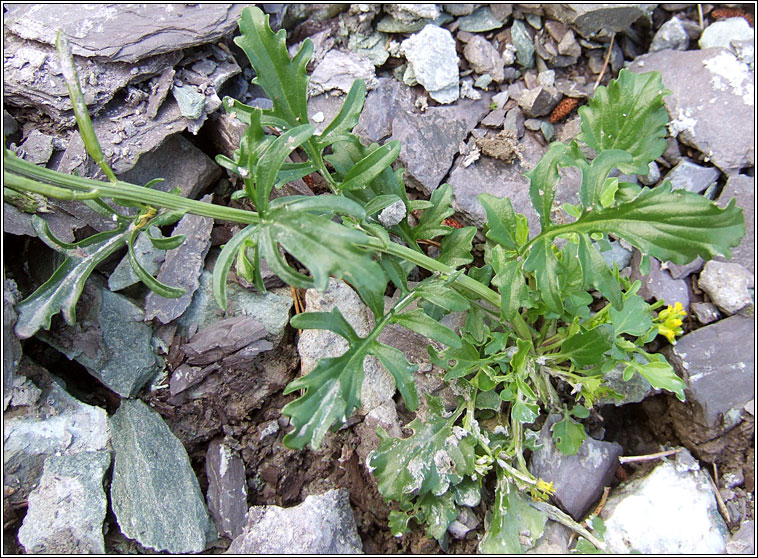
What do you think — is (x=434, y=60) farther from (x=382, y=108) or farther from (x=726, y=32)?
(x=726, y=32)

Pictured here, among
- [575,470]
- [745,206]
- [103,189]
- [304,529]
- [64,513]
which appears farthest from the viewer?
[745,206]

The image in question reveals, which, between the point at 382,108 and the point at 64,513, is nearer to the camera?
the point at 64,513

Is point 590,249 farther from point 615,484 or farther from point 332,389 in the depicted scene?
point 615,484

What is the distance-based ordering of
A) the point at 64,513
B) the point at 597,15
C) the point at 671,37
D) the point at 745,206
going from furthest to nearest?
1. the point at 671,37
2. the point at 597,15
3. the point at 745,206
4. the point at 64,513

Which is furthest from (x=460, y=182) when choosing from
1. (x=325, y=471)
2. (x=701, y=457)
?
(x=701, y=457)

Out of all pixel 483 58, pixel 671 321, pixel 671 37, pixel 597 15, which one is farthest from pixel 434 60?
pixel 671 321

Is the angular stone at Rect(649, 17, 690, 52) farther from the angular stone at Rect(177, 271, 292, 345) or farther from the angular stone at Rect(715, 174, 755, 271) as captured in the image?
the angular stone at Rect(177, 271, 292, 345)

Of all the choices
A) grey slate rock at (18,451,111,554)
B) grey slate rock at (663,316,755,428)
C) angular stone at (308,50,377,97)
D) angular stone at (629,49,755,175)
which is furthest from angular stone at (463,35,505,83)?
grey slate rock at (18,451,111,554)
